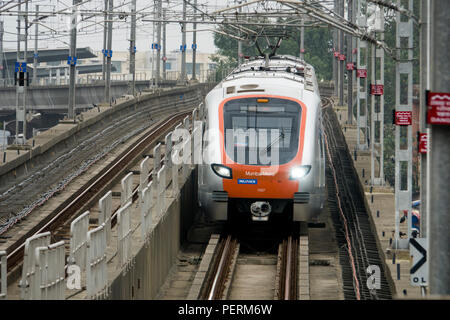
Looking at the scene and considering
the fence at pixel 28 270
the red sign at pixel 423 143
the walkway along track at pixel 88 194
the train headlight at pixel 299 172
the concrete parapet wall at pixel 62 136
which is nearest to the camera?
the fence at pixel 28 270

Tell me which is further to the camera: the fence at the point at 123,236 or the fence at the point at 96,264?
the fence at the point at 123,236

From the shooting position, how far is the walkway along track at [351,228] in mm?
18562

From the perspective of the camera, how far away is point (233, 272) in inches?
757

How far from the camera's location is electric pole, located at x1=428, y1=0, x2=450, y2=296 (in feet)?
30.8

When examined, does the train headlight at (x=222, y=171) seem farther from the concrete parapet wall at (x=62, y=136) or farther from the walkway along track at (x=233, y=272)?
the concrete parapet wall at (x=62, y=136)

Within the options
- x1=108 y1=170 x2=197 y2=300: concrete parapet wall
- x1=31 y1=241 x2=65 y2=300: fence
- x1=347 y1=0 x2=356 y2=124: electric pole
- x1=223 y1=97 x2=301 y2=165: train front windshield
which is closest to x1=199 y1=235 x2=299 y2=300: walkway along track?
x1=108 y1=170 x2=197 y2=300: concrete parapet wall

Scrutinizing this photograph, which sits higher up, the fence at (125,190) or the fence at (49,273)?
the fence at (125,190)

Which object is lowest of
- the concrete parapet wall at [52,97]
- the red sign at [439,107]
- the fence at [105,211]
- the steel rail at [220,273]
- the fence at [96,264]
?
the steel rail at [220,273]

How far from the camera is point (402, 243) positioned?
19281 mm

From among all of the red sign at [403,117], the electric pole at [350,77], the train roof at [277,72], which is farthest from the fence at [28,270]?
the electric pole at [350,77]

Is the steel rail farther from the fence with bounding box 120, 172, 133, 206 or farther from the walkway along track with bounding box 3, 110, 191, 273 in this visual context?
the walkway along track with bounding box 3, 110, 191, 273
